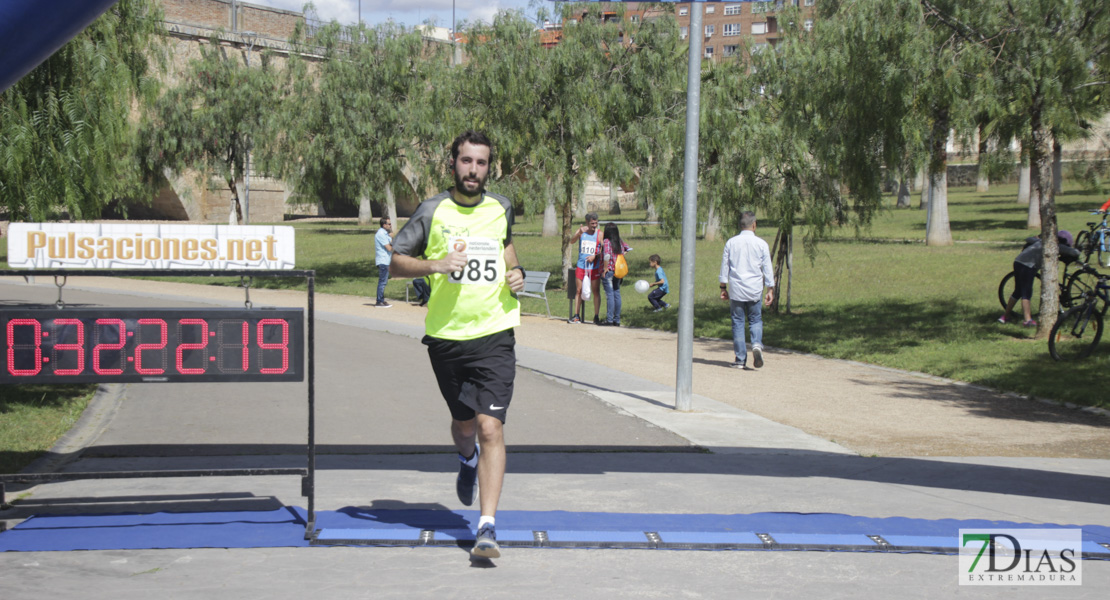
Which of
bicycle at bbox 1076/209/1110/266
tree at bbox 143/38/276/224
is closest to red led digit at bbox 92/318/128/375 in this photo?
bicycle at bbox 1076/209/1110/266

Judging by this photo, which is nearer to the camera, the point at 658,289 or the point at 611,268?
the point at 611,268

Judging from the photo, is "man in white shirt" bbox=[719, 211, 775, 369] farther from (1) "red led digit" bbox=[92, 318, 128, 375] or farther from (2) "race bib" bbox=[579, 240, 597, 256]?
(1) "red led digit" bbox=[92, 318, 128, 375]

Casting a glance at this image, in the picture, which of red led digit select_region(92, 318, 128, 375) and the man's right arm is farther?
red led digit select_region(92, 318, 128, 375)

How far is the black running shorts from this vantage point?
4930mm

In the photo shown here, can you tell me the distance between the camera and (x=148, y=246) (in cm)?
505

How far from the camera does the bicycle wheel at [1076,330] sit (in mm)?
12289

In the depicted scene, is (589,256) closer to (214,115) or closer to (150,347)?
(150,347)

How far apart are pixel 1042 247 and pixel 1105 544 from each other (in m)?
10.1

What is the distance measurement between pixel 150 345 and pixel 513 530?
2.13 m

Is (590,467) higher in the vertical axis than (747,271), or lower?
lower

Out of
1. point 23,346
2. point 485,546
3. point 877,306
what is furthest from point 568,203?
point 485,546

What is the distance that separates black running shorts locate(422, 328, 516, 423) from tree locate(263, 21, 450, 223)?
21735 mm

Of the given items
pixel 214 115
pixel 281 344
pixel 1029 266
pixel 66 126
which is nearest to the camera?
pixel 281 344

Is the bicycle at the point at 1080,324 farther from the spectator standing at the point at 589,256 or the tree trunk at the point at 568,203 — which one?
the tree trunk at the point at 568,203
